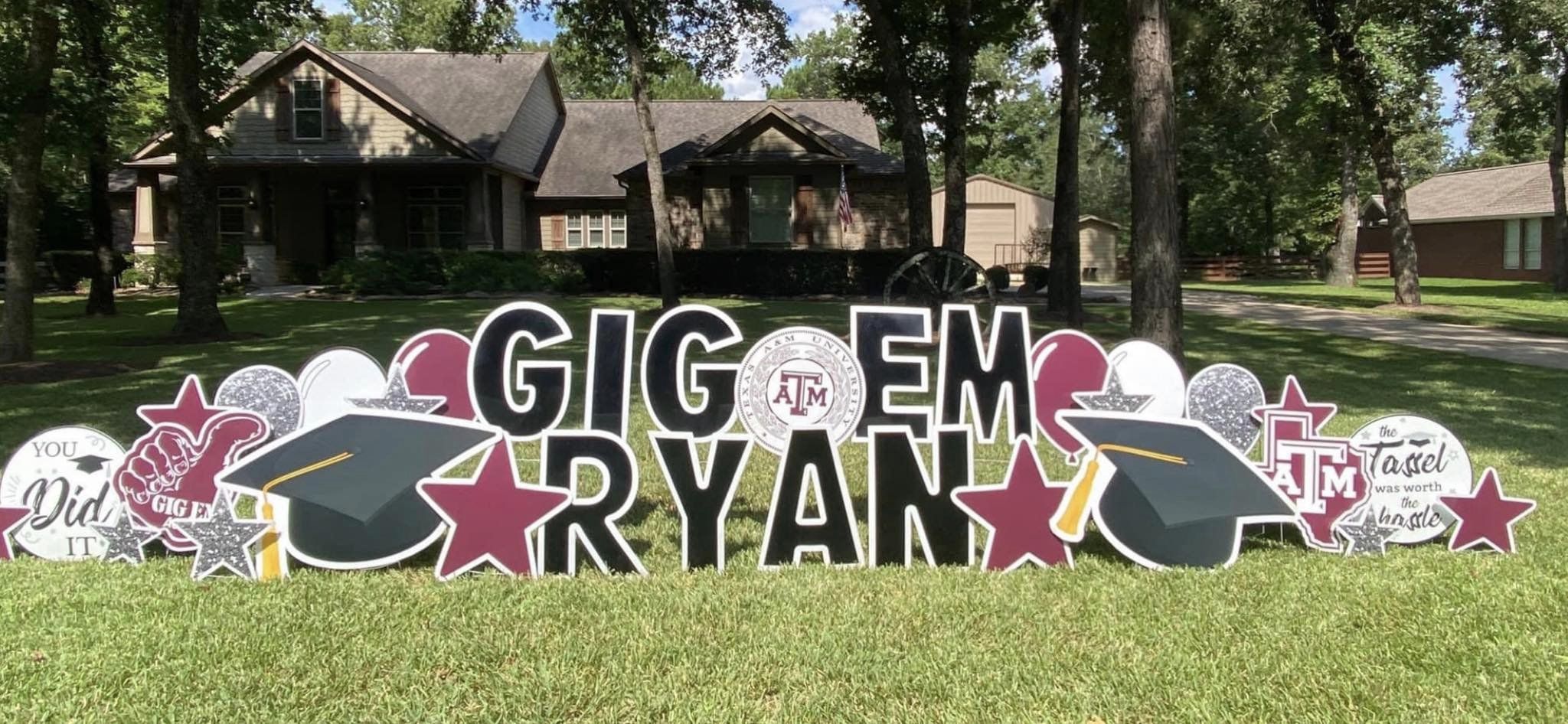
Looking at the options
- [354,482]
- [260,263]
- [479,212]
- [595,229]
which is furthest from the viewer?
[595,229]

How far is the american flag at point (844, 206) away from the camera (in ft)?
71.5

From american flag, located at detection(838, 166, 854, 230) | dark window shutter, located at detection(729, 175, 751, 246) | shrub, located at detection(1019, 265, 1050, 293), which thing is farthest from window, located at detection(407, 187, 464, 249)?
shrub, located at detection(1019, 265, 1050, 293)

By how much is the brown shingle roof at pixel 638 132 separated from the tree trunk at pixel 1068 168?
10.6 metres

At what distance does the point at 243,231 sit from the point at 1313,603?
28504mm

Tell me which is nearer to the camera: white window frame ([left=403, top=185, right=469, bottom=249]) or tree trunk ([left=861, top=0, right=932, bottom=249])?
tree trunk ([left=861, top=0, right=932, bottom=249])

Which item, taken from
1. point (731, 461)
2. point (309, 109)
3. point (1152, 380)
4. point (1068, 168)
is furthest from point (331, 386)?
point (309, 109)

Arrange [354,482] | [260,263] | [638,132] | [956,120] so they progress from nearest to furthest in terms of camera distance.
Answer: [354,482], [956,120], [260,263], [638,132]

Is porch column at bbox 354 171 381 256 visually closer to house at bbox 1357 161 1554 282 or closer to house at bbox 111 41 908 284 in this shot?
house at bbox 111 41 908 284

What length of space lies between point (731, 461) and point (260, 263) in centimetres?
2502

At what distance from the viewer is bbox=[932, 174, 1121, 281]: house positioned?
39594 millimetres

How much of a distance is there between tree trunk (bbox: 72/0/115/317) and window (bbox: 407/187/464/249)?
805 cm

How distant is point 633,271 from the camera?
2303 cm

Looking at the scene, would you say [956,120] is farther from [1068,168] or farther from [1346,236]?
[1346,236]

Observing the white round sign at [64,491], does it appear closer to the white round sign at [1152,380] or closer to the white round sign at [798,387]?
the white round sign at [798,387]
